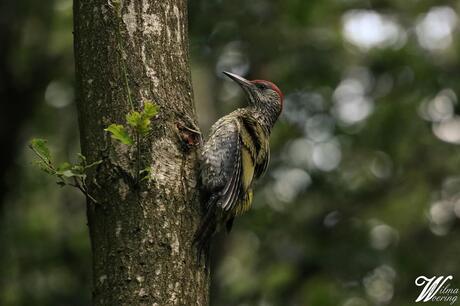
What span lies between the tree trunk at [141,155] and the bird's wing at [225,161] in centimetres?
43

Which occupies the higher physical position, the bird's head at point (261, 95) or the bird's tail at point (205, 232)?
the bird's head at point (261, 95)

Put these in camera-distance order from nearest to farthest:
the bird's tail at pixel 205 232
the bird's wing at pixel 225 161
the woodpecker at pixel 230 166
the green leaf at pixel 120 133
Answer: the green leaf at pixel 120 133
the bird's tail at pixel 205 232
the woodpecker at pixel 230 166
the bird's wing at pixel 225 161

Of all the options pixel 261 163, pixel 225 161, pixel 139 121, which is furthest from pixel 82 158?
pixel 261 163

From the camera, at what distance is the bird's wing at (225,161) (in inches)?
163

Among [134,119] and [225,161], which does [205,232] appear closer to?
[134,119]

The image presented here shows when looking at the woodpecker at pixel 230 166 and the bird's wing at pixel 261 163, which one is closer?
Result: the woodpecker at pixel 230 166

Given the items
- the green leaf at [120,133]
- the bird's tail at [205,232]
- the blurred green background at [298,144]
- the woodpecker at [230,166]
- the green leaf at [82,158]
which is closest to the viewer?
the green leaf at [120,133]

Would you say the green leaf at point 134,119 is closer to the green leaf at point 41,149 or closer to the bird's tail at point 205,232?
the green leaf at point 41,149

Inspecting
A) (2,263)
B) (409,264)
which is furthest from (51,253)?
(409,264)

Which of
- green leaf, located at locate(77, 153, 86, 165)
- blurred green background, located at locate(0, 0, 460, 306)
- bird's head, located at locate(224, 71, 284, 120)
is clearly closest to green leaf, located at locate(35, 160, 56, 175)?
green leaf, located at locate(77, 153, 86, 165)

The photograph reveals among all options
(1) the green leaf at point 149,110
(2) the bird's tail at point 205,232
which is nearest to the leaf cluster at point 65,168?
(1) the green leaf at point 149,110

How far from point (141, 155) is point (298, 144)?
24.0 feet

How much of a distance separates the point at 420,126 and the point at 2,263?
5530 mm

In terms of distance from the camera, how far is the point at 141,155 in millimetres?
3436
